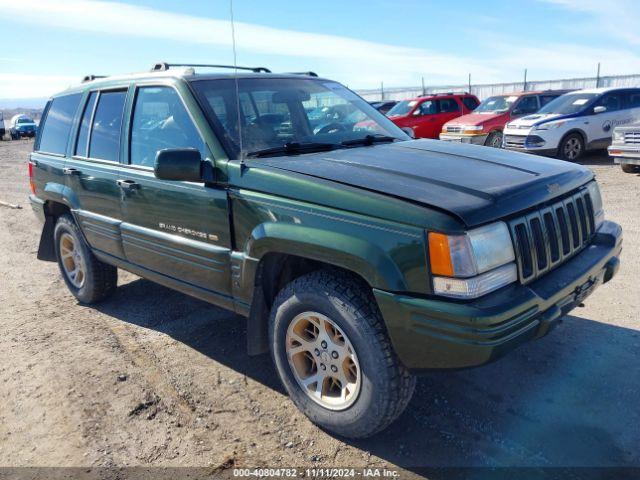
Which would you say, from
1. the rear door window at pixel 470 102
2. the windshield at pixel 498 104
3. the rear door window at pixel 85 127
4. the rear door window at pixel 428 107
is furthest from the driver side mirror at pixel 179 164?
the rear door window at pixel 470 102

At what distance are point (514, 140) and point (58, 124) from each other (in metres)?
10.2

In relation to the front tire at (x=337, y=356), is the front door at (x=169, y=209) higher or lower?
higher

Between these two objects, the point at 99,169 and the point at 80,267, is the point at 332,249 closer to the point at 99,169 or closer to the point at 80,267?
the point at 99,169

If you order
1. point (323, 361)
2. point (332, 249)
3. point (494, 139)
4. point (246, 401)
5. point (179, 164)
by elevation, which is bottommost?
point (246, 401)

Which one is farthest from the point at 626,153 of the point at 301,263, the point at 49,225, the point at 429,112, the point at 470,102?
the point at 49,225

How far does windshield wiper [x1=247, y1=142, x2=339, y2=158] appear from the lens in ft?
10.4

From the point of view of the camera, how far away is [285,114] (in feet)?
11.8

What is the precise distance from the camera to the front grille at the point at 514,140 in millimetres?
12276

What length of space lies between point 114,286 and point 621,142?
9205mm

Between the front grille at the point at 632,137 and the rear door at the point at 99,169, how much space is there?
358 inches

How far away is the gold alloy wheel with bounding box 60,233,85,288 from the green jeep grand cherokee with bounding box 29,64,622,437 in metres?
0.64

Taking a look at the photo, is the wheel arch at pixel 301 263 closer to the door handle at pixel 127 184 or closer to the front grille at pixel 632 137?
the door handle at pixel 127 184

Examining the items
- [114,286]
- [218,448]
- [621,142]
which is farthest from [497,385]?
[621,142]

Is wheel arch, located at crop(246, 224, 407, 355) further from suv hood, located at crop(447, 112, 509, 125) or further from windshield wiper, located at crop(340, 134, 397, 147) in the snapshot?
suv hood, located at crop(447, 112, 509, 125)
